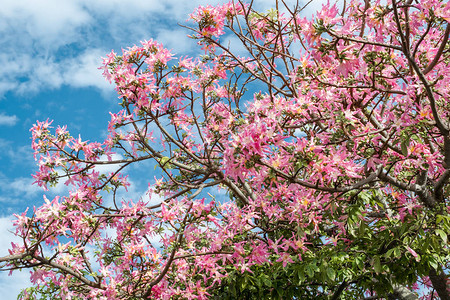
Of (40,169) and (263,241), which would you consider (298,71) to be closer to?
(263,241)

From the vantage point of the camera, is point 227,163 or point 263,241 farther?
point 263,241

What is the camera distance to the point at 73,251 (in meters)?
3.74

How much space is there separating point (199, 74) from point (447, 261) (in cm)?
416

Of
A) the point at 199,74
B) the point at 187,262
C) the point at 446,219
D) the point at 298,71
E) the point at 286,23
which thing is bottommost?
the point at 446,219

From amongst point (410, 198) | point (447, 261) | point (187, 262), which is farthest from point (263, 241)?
point (447, 261)

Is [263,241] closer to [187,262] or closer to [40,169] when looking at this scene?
[187,262]

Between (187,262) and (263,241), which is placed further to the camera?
(263,241)

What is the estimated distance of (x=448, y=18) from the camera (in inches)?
125

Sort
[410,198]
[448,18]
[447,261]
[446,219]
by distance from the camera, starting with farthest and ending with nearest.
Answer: [447,261], [410,198], [446,219], [448,18]

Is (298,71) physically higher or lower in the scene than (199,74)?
lower

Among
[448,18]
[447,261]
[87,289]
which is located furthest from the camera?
[447,261]

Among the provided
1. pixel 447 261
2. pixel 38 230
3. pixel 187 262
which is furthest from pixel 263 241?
pixel 447 261

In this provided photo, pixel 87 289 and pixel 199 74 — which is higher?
pixel 199 74

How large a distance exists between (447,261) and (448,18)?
3920 millimetres
